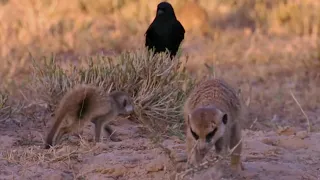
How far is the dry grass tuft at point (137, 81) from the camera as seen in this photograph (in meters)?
8.71

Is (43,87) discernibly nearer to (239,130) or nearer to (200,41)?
(239,130)

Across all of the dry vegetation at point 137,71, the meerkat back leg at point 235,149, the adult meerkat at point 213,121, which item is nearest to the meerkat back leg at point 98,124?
the dry vegetation at point 137,71

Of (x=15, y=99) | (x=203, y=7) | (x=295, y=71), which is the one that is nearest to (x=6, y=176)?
(x=15, y=99)

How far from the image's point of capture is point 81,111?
7379 millimetres

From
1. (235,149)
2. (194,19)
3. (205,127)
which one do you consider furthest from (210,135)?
(194,19)

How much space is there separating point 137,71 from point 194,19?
6645mm

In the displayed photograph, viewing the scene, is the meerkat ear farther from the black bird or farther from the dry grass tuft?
the black bird

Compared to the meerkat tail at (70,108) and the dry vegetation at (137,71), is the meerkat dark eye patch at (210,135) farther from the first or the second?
→ the meerkat tail at (70,108)

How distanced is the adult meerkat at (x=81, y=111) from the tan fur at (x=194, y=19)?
24.7ft

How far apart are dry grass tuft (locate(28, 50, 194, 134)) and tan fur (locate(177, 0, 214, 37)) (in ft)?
→ 19.5

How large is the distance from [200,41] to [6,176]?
9.11m

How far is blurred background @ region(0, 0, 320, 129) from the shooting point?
11344 mm

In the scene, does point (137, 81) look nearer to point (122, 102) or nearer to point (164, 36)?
point (122, 102)

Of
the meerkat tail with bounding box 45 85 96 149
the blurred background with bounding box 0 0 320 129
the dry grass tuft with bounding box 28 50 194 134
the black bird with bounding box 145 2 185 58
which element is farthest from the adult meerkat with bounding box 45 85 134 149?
the black bird with bounding box 145 2 185 58
